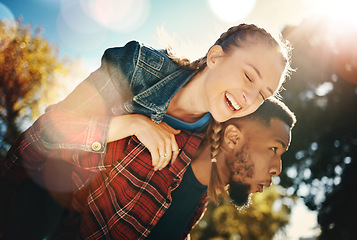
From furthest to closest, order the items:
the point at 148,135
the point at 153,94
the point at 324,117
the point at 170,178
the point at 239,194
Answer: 1. the point at 324,117
2. the point at 239,194
3. the point at 170,178
4. the point at 153,94
5. the point at 148,135

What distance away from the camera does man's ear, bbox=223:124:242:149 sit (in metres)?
2.56

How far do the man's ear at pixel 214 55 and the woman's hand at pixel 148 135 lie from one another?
82cm

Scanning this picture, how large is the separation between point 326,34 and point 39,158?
11125 mm

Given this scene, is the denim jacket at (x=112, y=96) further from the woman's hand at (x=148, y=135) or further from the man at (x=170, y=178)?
the man at (x=170, y=178)

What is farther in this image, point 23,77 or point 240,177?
point 23,77

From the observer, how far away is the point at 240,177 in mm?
2584

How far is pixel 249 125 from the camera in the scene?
101 inches

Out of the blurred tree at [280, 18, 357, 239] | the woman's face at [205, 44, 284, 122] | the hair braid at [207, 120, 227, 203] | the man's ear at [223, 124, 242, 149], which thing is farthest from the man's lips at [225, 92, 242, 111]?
the blurred tree at [280, 18, 357, 239]

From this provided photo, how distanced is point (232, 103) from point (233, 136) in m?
0.68

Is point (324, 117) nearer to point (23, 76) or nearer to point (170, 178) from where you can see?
point (170, 178)

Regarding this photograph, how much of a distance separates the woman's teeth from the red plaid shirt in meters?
0.86

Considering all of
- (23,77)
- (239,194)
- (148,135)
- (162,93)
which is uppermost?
(23,77)

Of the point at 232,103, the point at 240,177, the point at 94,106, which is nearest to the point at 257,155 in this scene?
the point at 240,177

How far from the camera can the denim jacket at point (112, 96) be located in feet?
5.61
